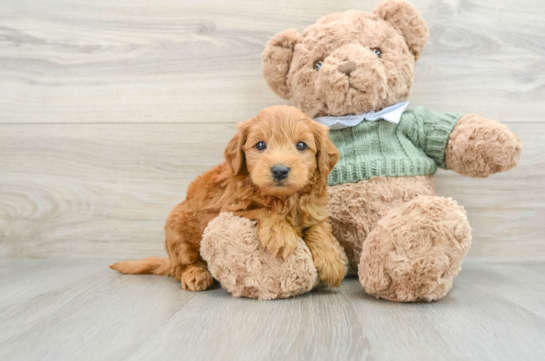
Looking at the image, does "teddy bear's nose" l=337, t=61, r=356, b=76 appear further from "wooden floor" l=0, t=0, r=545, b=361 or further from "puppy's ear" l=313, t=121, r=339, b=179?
"wooden floor" l=0, t=0, r=545, b=361

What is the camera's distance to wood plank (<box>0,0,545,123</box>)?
4.50ft

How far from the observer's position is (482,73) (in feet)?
4.53

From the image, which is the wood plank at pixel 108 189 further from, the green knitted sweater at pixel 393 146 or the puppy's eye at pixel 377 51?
the puppy's eye at pixel 377 51

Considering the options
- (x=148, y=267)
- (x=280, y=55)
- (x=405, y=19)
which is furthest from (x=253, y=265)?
(x=405, y=19)

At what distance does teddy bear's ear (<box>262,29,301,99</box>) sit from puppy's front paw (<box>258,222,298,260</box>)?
483 mm

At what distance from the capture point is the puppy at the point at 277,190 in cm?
87

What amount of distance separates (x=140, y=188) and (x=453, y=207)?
101cm

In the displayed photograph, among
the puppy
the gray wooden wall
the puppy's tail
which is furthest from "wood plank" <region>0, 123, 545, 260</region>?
the puppy

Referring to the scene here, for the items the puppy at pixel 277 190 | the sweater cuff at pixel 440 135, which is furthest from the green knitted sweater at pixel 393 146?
the puppy at pixel 277 190

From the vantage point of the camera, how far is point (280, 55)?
1.16 m

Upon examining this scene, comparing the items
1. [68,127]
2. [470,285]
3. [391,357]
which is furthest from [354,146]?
[68,127]

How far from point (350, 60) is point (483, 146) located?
38 cm

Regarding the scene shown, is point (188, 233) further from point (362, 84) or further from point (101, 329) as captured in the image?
point (362, 84)

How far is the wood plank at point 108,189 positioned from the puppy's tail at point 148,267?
0.22 metres
